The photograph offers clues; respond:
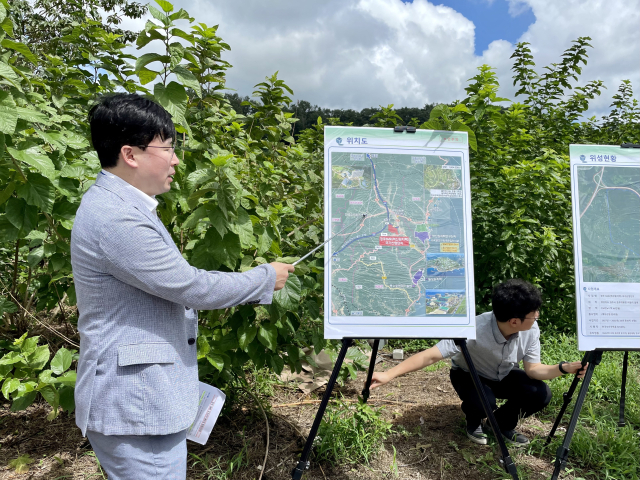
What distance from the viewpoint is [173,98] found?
6.77ft

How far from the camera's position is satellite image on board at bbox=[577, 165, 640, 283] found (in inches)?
102

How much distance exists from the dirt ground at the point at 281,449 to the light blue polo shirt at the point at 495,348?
0.49 m

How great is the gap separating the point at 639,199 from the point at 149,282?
2641 mm

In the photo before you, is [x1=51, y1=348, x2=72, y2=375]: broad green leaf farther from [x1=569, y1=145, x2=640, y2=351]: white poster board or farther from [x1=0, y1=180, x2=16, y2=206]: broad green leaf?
[x1=569, y1=145, x2=640, y2=351]: white poster board

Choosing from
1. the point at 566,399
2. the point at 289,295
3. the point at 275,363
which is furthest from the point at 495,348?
Answer: the point at 289,295

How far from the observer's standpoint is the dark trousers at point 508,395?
2.91 m

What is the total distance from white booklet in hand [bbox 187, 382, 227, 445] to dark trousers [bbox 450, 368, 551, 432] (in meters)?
1.77

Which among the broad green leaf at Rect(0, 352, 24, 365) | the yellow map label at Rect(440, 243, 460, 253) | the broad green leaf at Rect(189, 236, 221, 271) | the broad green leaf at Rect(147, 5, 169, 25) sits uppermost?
the broad green leaf at Rect(147, 5, 169, 25)

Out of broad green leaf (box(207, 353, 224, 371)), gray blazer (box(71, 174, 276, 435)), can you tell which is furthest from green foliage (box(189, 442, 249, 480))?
gray blazer (box(71, 174, 276, 435))

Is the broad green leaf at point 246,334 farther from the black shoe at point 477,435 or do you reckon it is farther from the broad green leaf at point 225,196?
the black shoe at point 477,435

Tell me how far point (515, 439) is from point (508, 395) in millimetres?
276

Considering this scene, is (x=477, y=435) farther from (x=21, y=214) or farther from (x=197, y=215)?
(x=21, y=214)

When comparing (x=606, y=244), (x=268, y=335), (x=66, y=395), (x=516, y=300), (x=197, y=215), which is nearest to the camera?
(x=197, y=215)

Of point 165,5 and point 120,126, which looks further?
point 165,5
